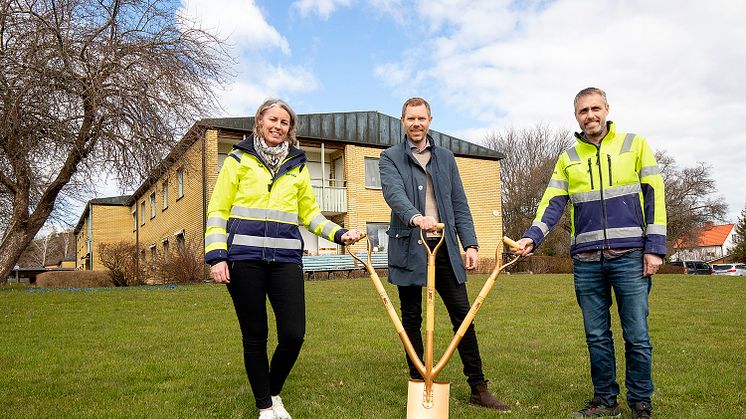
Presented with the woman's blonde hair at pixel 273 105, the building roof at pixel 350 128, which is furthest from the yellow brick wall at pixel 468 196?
the woman's blonde hair at pixel 273 105

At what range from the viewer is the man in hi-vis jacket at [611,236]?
373 cm

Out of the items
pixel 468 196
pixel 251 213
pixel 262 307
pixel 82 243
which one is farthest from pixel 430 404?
pixel 82 243

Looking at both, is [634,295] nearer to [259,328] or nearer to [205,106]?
[259,328]

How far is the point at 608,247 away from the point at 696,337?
4.26 metres

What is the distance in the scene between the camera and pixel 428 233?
4098 millimetres

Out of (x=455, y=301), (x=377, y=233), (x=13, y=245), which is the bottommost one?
(x=455, y=301)

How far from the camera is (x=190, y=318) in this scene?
8.93m

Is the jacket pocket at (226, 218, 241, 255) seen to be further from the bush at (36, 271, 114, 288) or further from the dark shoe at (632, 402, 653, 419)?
the bush at (36, 271, 114, 288)

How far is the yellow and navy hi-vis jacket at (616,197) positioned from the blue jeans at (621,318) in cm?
13

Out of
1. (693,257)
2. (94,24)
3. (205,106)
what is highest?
(94,24)

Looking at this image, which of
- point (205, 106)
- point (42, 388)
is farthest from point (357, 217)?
point (42, 388)

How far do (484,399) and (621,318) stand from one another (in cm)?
104

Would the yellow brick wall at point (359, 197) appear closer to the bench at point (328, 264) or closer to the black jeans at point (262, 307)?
the bench at point (328, 264)

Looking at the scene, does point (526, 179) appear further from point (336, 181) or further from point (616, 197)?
point (616, 197)
